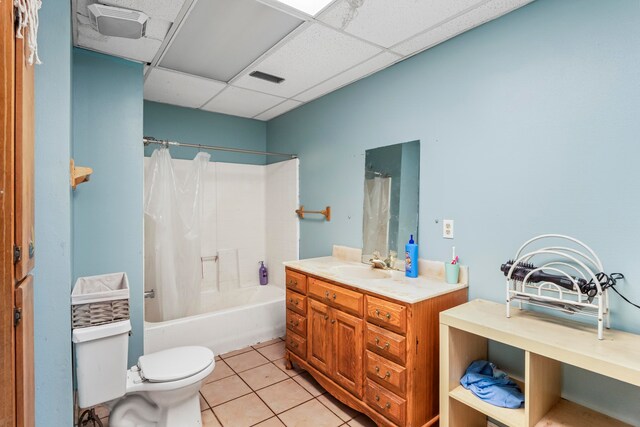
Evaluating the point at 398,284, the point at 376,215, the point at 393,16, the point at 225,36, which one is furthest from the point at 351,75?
the point at 398,284

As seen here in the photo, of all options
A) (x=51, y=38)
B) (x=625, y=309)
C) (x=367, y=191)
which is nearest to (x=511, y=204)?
(x=625, y=309)

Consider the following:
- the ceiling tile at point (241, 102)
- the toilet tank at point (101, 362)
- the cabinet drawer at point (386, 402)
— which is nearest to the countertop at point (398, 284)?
the cabinet drawer at point (386, 402)

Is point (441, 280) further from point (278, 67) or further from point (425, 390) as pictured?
point (278, 67)

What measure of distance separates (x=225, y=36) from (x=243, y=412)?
7.45 feet

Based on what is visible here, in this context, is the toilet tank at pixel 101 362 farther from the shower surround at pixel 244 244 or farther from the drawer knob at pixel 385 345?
the drawer knob at pixel 385 345

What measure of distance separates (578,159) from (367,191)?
1308mm

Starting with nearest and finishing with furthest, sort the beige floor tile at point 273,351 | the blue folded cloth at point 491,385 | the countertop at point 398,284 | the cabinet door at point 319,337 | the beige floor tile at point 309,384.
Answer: the blue folded cloth at point 491,385
the countertop at point 398,284
the cabinet door at point 319,337
the beige floor tile at point 309,384
the beige floor tile at point 273,351

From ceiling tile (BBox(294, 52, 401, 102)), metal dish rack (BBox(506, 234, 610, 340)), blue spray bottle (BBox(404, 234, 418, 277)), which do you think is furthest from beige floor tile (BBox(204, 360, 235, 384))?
ceiling tile (BBox(294, 52, 401, 102))

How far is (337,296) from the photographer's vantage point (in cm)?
195

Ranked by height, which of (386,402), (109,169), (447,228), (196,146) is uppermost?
(196,146)

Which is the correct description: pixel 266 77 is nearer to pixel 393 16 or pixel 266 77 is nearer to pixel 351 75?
pixel 351 75

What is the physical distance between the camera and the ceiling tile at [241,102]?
279 cm

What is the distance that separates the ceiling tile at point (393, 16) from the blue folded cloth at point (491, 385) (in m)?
1.80

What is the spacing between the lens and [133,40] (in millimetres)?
1888
